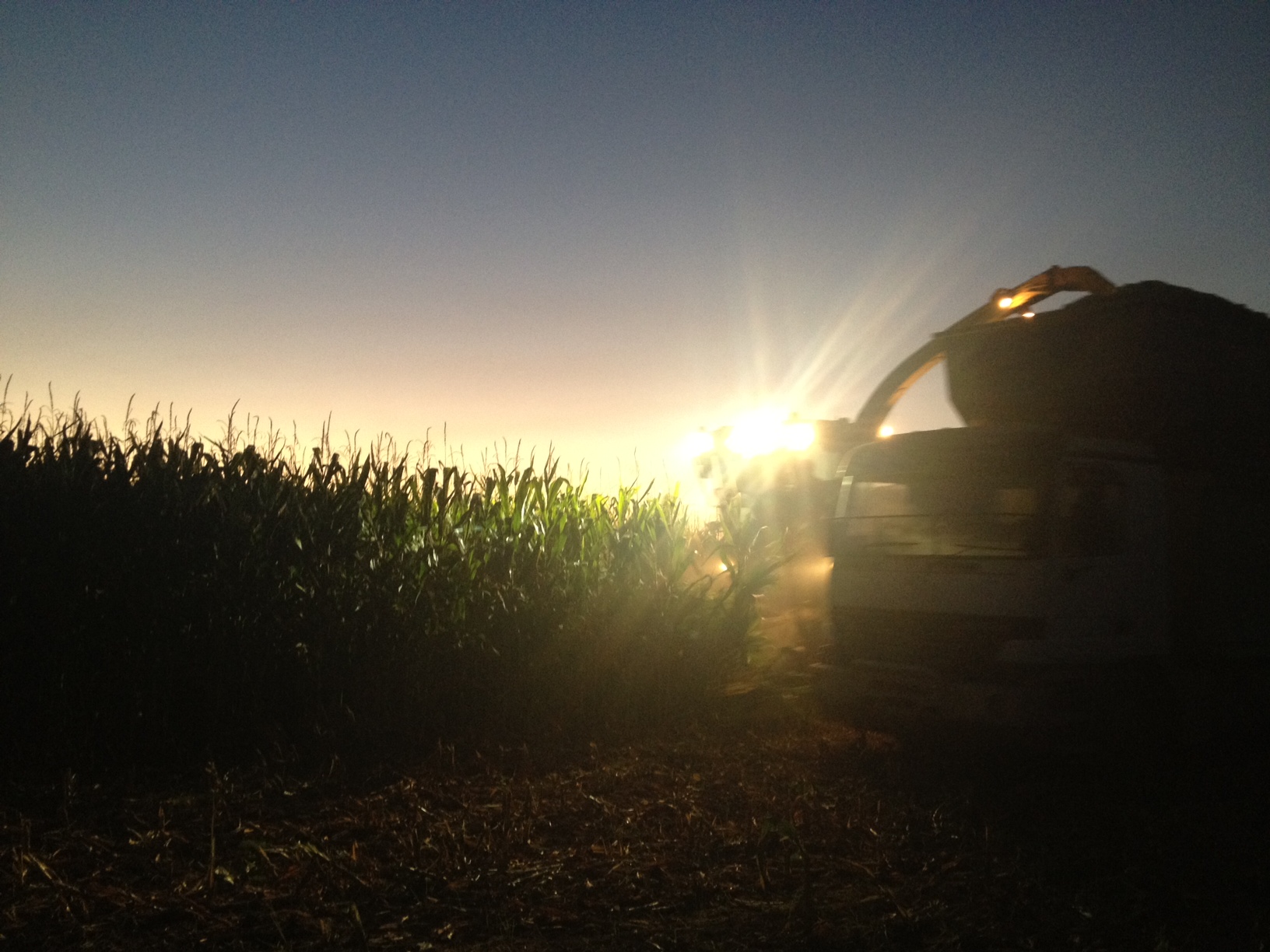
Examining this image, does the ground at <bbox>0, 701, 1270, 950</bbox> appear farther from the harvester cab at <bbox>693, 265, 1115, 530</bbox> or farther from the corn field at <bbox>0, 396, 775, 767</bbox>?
the harvester cab at <bbox>693, 265, 1115, 530</bbox>

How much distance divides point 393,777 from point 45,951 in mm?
2534

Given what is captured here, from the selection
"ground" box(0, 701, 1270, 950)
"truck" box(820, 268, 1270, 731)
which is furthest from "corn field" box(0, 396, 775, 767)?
"truck" box(820, 268, 1270, 731)

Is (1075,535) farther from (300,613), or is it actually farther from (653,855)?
(300,613)

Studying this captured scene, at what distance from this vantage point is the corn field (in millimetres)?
6363

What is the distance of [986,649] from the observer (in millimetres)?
6426

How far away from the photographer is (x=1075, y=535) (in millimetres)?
6410

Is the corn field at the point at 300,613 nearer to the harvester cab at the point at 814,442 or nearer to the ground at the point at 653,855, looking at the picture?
the ground at the point at 653,855

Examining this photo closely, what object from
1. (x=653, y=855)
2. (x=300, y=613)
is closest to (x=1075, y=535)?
(x=653, y=855)

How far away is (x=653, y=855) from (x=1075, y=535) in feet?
11.4

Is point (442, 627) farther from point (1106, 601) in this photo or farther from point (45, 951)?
point (1106, 601)

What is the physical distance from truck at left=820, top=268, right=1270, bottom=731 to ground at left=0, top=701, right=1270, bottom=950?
0.51 metres

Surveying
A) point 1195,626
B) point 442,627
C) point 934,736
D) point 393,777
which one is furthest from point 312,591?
point 1195,626

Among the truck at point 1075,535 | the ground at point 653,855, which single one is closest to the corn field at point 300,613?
the ground at point 653,855

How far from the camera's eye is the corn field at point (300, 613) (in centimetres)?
636
